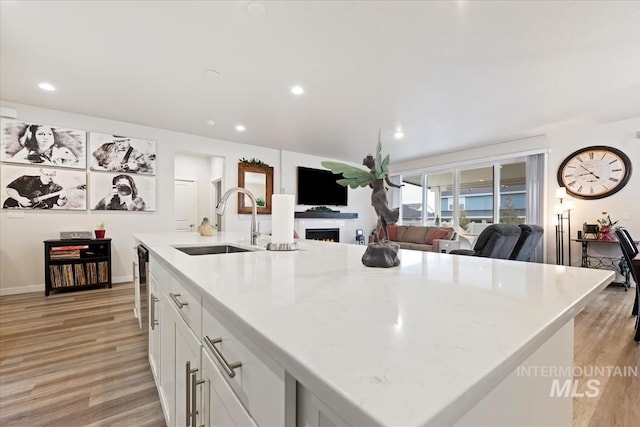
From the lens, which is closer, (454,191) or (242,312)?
(242,312)

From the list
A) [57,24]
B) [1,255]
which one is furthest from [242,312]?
[1,255]

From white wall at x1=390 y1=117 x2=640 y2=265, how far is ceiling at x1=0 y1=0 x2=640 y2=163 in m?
0.34

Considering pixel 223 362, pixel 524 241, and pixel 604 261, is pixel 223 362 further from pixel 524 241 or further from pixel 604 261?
pixel 604 261

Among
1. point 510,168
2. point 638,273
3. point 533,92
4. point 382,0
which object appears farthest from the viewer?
point 510,168

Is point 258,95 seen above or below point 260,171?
above

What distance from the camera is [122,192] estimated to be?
447cm

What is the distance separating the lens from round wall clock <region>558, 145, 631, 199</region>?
433 cm

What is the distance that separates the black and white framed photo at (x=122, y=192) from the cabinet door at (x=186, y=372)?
4181mm

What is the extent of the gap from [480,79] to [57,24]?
3.80 metres

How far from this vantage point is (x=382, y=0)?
195 cm

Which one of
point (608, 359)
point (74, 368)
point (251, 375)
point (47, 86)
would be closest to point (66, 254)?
point (47, 86)

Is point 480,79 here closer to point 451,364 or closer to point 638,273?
point 638,273

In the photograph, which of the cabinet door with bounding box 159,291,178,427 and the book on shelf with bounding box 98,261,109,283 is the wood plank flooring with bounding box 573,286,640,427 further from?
the book on shelf with bounding box 98,261,109,283

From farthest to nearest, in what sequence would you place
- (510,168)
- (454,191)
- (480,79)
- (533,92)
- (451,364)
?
Answer: (454,191) < (510,168) < (533,92) < (480,79) < (451,364)
